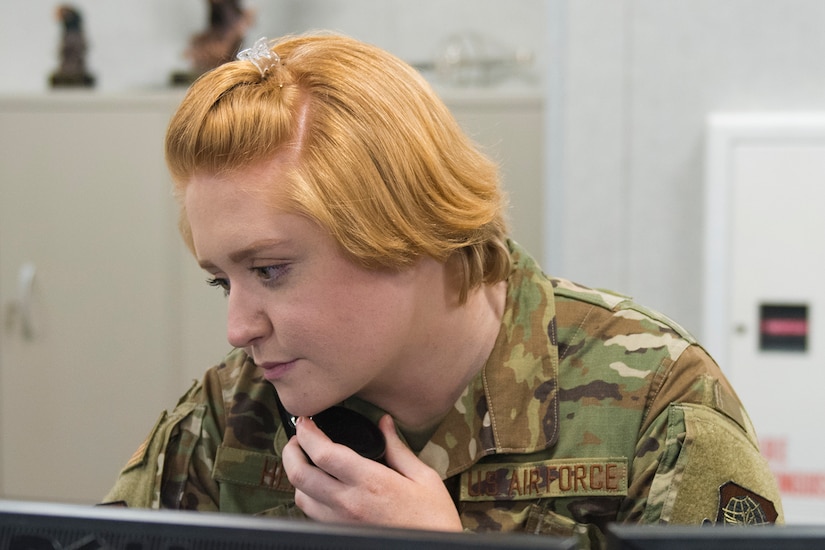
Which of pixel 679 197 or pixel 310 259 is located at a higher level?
pixel 679 197

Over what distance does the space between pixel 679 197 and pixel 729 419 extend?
77cm

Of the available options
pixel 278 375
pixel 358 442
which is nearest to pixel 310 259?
pixel 278 375

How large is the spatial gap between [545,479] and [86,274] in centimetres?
206

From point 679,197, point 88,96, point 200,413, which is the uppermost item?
point 88,96

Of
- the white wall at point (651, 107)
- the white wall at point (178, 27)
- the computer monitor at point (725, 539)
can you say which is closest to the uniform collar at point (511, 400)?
the white wall at point (651, 107)

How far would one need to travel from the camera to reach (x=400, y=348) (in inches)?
44.6

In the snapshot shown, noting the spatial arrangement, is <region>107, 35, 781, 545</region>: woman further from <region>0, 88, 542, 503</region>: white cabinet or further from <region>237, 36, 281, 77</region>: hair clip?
<region>0, 88, 542, 503</region>: white cabinet

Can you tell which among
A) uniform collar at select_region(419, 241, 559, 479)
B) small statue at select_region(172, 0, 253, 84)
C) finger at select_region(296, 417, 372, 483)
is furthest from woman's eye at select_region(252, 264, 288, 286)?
small statue at select_region(172, 0, 253, 84)

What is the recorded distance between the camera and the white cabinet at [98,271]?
284 cm

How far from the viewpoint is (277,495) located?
1.28 m

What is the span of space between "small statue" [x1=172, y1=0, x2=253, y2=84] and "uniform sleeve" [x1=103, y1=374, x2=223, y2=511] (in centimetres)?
182

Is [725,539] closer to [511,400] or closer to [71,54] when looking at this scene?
[511,400]

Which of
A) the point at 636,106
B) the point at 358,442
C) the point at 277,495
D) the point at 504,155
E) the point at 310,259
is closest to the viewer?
the point at 310,259

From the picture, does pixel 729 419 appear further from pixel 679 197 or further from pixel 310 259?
pixel 679 197
